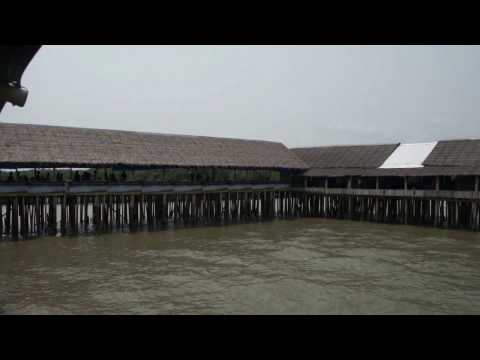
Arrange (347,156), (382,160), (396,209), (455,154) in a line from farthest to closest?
(347,156)
(382,160)
(396,209)
(455,154)

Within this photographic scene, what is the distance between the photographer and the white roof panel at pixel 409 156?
19797mm

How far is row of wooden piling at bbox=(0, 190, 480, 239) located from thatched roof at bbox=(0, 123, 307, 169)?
51.8 inches

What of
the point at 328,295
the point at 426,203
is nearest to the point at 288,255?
the point at 328,295

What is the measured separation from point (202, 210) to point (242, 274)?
8.99 m

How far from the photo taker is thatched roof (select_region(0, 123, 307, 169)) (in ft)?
48.3

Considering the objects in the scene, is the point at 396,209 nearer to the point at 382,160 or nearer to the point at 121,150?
the point at 382,160

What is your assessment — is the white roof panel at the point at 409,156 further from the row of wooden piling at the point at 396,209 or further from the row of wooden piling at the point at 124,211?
the row of wooden piling at the point at 124,211

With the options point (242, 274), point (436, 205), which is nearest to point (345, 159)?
point (436, 205)

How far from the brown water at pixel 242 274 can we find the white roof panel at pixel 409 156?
176 inches

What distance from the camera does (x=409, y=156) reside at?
2064 cm

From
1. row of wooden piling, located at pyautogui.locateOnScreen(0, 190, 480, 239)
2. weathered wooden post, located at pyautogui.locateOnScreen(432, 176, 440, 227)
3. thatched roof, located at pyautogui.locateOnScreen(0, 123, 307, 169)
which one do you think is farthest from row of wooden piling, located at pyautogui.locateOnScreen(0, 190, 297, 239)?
weathered wooden post, located at pyautogui.locateOnScreen(432, 176, 440, 227)

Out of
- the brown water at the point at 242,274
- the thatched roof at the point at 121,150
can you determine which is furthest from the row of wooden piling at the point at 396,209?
the thatched roof at the point at 121,150

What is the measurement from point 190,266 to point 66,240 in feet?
17.8
